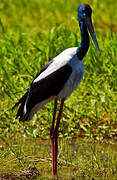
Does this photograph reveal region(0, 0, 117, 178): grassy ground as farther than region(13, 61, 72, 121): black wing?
Yes

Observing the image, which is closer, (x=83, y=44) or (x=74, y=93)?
(x=83, y=44)

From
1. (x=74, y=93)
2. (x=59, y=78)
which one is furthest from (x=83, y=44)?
(x=74, y=93)

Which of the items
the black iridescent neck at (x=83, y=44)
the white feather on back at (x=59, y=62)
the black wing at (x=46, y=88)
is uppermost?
the black iridescent neck at (x=83, y=44)

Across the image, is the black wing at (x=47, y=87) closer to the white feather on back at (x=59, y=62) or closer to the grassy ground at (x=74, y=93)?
the white feather on back at (x=59, y=62)

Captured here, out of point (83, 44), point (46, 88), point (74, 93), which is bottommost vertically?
point (46, 88)

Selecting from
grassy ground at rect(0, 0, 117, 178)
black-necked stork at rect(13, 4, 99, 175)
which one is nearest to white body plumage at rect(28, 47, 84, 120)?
black-necked stork at rect(13, 4, 99, 175)

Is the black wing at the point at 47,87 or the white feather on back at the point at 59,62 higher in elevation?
the white feather on back at the point at 59,62

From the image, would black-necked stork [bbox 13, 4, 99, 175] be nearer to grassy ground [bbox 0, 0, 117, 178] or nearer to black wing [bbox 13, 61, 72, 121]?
black wing [bbox 13, 61, 72, 121]

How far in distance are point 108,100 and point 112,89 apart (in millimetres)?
258

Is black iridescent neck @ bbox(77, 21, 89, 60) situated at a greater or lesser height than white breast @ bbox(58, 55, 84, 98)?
greater

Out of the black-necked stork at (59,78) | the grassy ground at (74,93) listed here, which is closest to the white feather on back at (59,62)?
the black-necked stork at (59,78)

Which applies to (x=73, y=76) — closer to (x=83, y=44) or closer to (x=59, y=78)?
(x=59, y=78)

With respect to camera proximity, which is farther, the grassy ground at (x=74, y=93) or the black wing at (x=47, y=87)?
the grassy ground at (x=74, y=93)

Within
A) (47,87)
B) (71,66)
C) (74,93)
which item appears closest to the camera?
(71,66)
